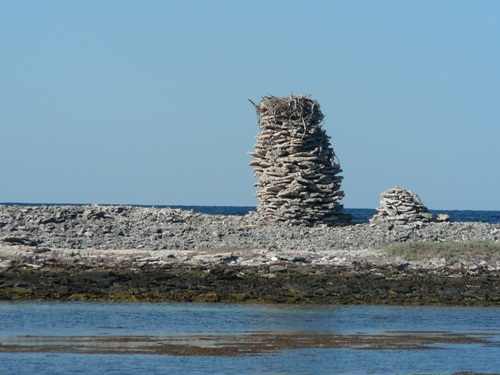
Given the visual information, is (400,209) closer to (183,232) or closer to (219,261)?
(183,232)

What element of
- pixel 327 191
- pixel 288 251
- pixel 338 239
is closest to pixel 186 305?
pixel 288 251

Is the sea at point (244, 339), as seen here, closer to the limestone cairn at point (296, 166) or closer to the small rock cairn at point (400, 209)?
the small rock cairn at point (400, 209)

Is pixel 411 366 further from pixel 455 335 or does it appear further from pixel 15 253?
pixel 15 253

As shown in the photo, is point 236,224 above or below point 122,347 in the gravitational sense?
above

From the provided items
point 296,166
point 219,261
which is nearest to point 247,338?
point 219,261

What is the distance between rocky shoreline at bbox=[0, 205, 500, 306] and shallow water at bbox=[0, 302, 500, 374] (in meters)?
0.96

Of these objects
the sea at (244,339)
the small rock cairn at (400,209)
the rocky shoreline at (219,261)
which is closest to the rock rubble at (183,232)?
the rocky shoreline at (219,261)

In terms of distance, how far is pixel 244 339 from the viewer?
16.0m

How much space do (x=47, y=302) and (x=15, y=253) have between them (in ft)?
15.1

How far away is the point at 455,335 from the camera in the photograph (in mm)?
17047

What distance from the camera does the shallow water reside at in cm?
1384

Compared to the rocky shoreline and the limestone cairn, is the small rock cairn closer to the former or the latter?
the rocky shoreline

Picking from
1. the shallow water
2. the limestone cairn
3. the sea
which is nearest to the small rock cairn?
the limestone cairn

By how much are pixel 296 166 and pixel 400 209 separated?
3369mm
